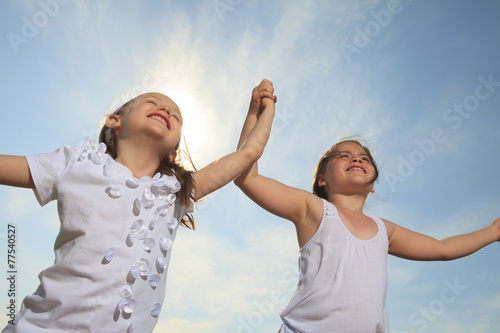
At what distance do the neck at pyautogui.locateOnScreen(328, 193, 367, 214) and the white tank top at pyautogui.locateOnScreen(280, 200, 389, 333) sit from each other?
0.34 metres

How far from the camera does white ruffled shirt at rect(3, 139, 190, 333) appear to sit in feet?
6.63

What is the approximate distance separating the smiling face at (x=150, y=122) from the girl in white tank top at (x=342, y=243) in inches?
22.4

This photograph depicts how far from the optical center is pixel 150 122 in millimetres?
2584

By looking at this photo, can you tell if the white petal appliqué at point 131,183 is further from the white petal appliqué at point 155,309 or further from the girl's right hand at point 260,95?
the girl's right hand at point 260,95

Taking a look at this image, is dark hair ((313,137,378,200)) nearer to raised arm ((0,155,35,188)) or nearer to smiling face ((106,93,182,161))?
smiling face ((106,93,182,161))

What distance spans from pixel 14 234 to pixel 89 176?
70 cm

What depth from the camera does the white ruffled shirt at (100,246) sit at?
202 centimetres

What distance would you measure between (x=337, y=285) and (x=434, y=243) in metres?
1.26

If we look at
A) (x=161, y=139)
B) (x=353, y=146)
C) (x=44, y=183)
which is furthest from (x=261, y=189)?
(x=44, y=183)

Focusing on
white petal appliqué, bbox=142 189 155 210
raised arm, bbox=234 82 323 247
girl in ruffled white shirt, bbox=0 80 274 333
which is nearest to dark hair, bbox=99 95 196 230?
girl in ruffled white shirt, bbox=0 80 274 333

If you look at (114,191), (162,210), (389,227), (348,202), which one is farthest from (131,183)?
(389,227)

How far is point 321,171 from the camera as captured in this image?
367cm

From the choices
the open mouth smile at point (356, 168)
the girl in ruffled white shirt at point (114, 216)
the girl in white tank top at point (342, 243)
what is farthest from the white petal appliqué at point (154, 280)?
the open mouth smile at point (356, 168)

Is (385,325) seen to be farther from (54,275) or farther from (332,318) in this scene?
(54,275)
